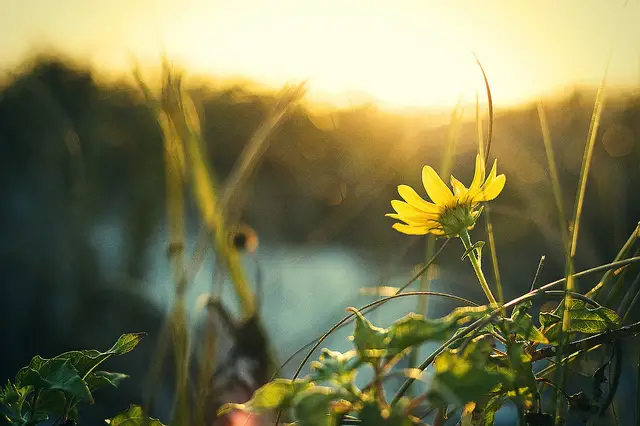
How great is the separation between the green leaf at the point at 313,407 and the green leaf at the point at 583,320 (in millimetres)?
153

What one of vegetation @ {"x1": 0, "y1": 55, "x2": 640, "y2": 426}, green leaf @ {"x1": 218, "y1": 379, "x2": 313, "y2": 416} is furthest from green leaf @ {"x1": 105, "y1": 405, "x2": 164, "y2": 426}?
green leaf @ {"x1": 218, "y1": 379, "x2": 313, "y2": 416}

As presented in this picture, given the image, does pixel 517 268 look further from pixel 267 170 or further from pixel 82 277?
pixel 82 277

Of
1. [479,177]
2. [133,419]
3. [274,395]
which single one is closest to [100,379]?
[133,419]

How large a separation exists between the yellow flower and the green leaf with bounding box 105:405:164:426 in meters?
0.18

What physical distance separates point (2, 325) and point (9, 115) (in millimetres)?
1329

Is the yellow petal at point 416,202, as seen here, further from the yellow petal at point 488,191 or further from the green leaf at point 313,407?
the green leaf at point 313,407

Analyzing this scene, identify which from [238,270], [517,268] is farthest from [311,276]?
[238,270]

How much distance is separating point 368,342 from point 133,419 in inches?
6.3

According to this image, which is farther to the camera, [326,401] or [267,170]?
[267,170]

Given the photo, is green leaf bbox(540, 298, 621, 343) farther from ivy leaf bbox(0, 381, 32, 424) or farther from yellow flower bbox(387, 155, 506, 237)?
ivy leaf bbox(0, 381, 32, 424)

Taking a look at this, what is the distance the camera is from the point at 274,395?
234mm

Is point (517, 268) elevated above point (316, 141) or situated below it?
below

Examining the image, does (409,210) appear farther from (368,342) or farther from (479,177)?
(368,342)

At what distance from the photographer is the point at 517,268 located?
10.1ft
